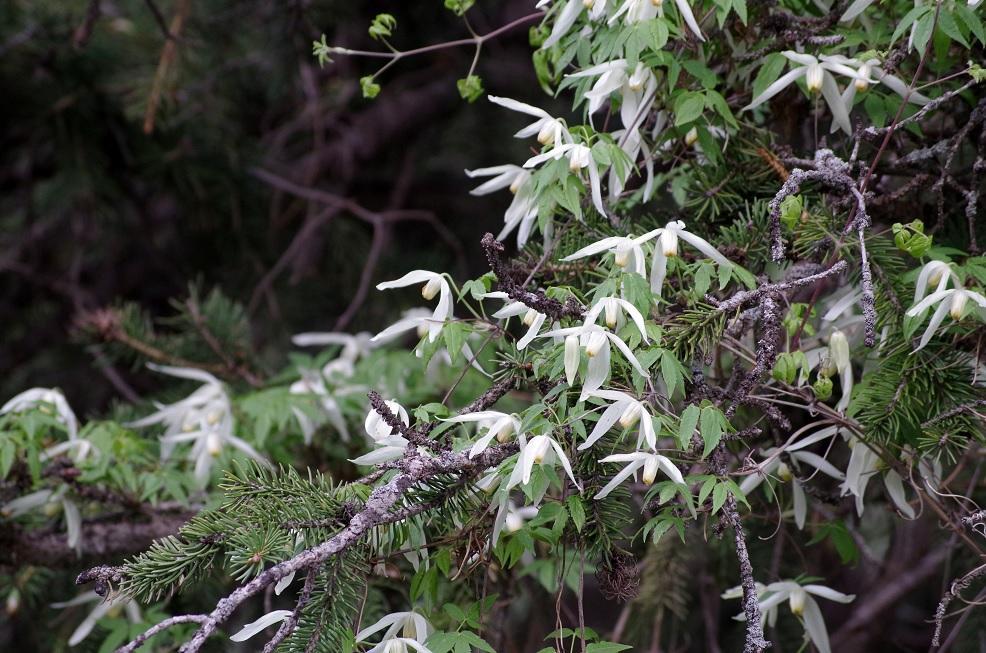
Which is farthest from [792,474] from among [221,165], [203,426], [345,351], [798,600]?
[221,165]

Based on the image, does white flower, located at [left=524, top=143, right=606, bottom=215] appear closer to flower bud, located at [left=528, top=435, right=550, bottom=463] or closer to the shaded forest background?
flower bud, located at [left=528, top=435, right=550, bottom=463]

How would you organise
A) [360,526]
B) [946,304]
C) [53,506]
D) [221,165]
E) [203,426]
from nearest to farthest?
1. [360,526]
2. [946,304]
3. [53,506]
4. [203,426]
5. [221,165]

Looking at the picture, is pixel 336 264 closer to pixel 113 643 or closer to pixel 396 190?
pixel 396 190

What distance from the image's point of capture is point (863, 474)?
3.08 feet

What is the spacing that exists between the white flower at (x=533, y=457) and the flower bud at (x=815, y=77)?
1.60 ft

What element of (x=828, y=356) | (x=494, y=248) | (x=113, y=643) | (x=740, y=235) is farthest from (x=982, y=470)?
(x=113, y=643)

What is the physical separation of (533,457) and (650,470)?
0.37 ft

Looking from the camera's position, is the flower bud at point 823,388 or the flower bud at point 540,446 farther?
the flower bud at point 823,388

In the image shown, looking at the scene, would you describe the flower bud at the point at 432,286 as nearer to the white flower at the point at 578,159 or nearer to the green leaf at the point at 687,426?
the white flower at the point at 578,159

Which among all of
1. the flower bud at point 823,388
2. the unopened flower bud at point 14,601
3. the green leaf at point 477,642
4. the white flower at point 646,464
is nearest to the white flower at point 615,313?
the white flower at point 646,464

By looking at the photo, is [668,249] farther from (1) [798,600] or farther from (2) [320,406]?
(2) [320,406]

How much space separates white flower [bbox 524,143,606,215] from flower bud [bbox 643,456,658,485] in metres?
0.28

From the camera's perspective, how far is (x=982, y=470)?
1336 millimetres

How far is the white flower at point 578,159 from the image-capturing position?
875 millimetres
